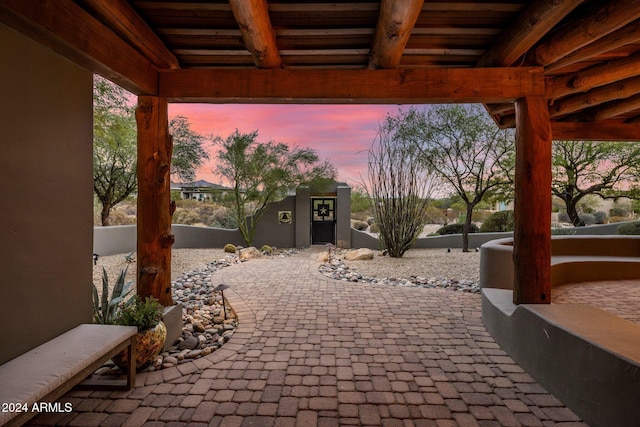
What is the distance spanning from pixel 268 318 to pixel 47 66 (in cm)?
297

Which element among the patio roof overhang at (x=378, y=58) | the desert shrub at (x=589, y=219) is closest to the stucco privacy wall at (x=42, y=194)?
the patio roof overhang at (x=378, y=58)

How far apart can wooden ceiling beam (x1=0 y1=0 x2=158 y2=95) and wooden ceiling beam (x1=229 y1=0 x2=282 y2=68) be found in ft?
→ 2.99

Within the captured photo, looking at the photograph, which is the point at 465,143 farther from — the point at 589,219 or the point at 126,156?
the point at 589,219

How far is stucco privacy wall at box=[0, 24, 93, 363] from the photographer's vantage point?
201 cm

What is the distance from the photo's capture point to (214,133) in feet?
32.8

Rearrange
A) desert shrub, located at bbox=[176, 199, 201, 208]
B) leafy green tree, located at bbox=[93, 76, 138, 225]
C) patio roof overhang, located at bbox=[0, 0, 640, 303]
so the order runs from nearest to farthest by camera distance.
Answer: patio roof overhang, located at bbox=[0, 0, 640, 303] < leafy green tree, located at bbox=[93, 76, 138, 225] < desert shrub, located at bbox=[176, 199, 201, 208]

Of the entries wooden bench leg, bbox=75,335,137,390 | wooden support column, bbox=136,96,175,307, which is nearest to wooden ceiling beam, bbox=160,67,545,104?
wooden support column, bbox=136,96,175,307

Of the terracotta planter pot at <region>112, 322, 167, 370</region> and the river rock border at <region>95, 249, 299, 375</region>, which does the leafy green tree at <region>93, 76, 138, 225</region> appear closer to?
the river rock border at <region>95, 249, 299, 375</region>

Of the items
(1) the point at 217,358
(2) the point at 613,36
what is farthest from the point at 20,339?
(2) the point at 613,36

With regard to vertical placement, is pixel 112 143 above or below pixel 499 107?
above

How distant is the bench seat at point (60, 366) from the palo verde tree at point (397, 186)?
255 inches

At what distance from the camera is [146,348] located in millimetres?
2492

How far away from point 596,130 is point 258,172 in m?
7.92

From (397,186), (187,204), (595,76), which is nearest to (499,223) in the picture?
(397,186)
